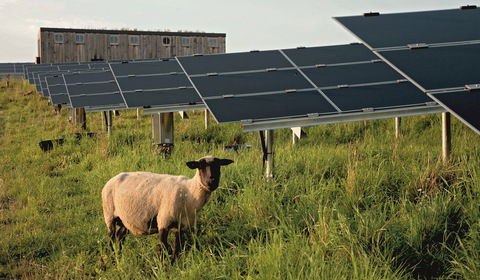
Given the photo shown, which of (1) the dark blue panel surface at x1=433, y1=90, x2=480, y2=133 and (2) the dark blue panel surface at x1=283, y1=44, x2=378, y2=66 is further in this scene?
(2) the dark blue panel surface at x1=283, y1=44, x2=378, y2=66

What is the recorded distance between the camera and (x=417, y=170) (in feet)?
25.6

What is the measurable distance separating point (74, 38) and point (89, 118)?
1113 inches

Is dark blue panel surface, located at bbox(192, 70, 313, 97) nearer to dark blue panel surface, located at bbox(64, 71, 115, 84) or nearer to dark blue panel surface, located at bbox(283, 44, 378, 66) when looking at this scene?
Result: dark blue panel surface, located at bbox(283, 44, 378, 66)

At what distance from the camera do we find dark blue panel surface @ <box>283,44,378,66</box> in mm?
10804

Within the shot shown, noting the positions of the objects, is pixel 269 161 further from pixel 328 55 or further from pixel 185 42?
pixel 185 42

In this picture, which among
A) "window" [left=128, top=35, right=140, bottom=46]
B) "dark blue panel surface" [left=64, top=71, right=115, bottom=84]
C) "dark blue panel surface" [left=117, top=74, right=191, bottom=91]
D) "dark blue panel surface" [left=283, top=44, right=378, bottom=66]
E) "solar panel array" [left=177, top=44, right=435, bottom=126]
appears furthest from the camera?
"window" [left=128, top=35, right=140, bottom=46]

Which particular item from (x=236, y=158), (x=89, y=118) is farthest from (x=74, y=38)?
(x=236, y=158)

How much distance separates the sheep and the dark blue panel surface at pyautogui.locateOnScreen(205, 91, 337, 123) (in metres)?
1.77

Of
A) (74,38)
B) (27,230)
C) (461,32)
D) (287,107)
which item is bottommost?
(27,230)

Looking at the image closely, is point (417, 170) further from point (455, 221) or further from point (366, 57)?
point (366, 57)

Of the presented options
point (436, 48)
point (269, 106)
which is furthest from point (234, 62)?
point (436, 48)

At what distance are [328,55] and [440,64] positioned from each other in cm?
507

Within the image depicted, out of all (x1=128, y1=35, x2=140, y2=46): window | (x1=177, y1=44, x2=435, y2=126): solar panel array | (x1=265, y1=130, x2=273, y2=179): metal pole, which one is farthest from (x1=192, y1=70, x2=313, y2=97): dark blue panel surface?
(x1=128, y1=35, x2=140, y2=46): window

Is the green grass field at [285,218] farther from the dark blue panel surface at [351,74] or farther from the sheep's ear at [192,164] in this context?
the dark blue panel surface at [351,74]
